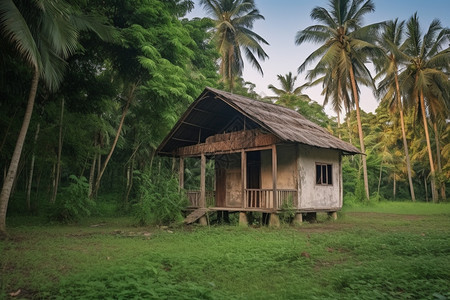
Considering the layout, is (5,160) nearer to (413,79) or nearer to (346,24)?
(346,24)

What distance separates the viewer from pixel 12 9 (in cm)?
805

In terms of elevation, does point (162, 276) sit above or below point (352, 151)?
below

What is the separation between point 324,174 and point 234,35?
16.8 m

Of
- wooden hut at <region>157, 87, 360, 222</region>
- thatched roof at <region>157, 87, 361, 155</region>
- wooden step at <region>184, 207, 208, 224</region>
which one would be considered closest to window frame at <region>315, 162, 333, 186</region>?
wooden hut at <region>157, 87, 360, 222</region>

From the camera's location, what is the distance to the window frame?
14227mm

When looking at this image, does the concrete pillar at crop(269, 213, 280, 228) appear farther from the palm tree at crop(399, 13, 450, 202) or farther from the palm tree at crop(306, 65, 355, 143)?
the palm tree at crop(399, 13, 450, 202)

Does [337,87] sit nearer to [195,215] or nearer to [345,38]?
[345,38]

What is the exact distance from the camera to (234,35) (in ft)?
90.2

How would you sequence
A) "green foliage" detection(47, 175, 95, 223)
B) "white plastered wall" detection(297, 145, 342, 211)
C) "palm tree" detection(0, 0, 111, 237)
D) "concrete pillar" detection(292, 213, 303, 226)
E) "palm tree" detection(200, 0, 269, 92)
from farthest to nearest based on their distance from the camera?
1. "palm tree" detection(200, 0, 269, 92)
2. "white plastered wall" detection(297, 145, 342, 211)
3. "green foliage" detection(47, 175, 95, 223)
4. "concrete pillar" detection(292, 213, 303, 226)
5. "palm tree" detection(0, 0, 111, 237)

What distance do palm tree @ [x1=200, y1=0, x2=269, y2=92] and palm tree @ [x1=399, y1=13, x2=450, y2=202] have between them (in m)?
11.6

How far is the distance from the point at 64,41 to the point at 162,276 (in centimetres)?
738

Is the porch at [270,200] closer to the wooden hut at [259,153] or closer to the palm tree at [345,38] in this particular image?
the wooden hut at [259,153]

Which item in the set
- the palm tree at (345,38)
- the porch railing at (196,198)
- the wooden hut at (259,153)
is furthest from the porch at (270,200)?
the palm tree at (345,38)

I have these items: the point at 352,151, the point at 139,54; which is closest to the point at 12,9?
the point at 139,54
